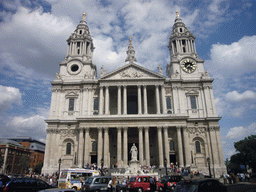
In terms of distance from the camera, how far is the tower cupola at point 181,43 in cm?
5141

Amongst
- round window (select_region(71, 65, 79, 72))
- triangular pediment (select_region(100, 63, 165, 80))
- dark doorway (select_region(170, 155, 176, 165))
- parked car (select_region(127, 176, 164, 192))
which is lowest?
parked car (select_region(127, 176, 164, 192))

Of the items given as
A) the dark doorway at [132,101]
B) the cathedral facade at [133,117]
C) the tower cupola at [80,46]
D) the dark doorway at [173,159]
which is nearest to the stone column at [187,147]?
the cathedral facade at [133,117]

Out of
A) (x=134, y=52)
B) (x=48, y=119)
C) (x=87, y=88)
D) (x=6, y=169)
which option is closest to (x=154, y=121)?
(x=87, y=88)

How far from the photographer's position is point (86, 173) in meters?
25.7

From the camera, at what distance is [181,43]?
52.1m

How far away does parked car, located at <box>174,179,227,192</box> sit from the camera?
1023 centimetres

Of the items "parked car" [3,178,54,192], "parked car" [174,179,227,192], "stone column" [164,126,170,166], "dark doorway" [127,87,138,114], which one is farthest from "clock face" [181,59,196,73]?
"parked car" [3,178,54,192]

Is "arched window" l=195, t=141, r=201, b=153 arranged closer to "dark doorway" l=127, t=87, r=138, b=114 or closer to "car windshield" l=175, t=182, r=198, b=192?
"dark doorway" l=127, t=87, r=138, b=114

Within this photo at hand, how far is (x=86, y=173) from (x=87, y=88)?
2309cm

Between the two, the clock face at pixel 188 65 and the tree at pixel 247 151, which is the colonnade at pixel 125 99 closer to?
the clock face at pixel 188 65

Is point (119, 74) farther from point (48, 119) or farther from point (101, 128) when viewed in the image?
point (48, 119)

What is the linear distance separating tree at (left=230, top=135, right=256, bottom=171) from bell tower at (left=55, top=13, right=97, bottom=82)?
55.0 meters

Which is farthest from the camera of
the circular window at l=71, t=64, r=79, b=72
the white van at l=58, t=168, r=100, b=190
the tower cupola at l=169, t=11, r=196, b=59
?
the tower cupola at l=169, t=11, r=196, b=59

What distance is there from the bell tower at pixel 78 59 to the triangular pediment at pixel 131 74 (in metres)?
5.46
